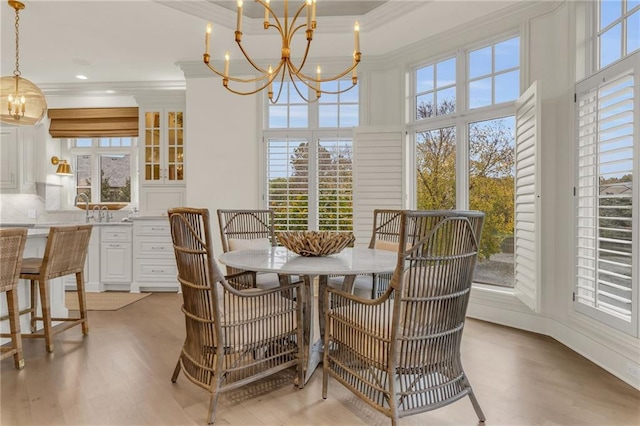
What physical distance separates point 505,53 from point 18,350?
4.45m

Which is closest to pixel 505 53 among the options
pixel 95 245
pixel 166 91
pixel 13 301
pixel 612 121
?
pixel 612 121

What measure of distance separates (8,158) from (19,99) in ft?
8.48

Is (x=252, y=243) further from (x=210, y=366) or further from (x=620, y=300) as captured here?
(x=620, y=300)

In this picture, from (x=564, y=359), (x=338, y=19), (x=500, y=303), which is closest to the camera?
(x=564, y=359)

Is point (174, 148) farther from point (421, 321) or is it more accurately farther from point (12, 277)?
point (421, 321)

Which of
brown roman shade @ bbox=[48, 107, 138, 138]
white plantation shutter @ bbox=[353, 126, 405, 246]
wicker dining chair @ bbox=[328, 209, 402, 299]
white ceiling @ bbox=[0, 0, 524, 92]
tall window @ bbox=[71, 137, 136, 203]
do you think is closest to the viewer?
wicker dining chair @ bbox=[328, 209, 402, 299]

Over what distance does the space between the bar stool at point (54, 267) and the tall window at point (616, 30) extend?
404cm

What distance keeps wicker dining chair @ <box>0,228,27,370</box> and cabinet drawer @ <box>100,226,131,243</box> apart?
2279 mm

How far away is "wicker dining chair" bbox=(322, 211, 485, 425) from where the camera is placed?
153cm

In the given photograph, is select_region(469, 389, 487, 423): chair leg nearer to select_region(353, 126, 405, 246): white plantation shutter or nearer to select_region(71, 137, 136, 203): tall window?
select_region(353, 126, 405, 246): white plantation shutter

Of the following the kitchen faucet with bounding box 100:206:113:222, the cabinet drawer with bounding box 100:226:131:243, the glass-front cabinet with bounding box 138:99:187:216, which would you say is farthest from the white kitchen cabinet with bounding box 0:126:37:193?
the glass-front cabinet with bounding box 138:99:187:216

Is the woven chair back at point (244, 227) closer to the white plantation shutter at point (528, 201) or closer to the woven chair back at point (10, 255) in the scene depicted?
the woven chair back at point (10, 255)

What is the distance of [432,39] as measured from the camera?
3.75m

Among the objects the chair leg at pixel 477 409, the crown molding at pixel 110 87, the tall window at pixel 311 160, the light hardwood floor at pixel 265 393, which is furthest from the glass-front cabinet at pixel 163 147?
the chair leg at pixel 477 409
